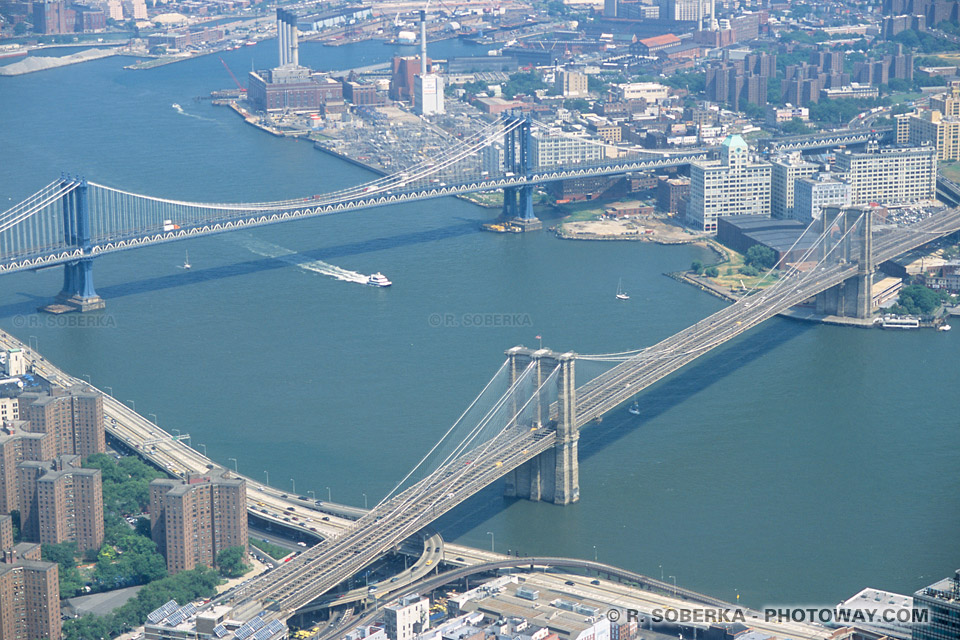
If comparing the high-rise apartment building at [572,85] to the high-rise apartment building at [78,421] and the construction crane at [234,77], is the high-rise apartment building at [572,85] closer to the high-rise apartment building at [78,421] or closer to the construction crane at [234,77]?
the construction crane at [234,77]

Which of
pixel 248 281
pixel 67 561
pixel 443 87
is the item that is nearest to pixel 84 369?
pixel 248 281

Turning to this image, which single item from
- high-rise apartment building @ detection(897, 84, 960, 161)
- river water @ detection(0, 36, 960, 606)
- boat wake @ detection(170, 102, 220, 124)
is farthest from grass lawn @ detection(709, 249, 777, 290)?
boat wake @ detection(170, 102, 220, 124)

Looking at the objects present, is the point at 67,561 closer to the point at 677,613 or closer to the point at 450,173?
the point at 677,613

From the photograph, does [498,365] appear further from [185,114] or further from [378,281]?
[185,114]

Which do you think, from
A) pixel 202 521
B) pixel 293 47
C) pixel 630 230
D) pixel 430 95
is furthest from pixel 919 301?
pixel 293 47

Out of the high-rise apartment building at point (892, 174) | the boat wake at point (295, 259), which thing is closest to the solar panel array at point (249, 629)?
the boat wake at point (295, 259)
